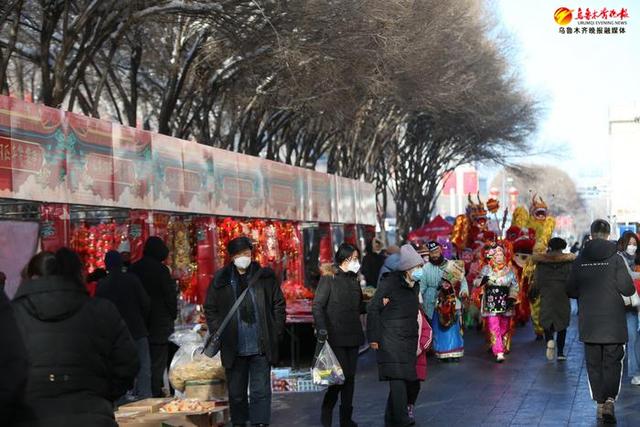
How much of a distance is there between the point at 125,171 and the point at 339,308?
14.9 feet

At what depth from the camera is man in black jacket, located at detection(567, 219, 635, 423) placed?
36.3 ft

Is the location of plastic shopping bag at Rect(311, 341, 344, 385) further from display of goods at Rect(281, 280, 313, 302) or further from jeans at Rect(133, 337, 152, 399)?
display of goods at Rect(281, 280, 313, 302)

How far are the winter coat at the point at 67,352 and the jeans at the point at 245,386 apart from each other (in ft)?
14.7

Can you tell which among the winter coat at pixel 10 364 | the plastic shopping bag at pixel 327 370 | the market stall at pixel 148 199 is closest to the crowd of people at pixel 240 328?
the winter coat at pixel 10 364

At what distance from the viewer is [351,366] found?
1110 cm

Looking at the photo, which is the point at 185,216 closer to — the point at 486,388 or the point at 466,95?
the point at 486,388

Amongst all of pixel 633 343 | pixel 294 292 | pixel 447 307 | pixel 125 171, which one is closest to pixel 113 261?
pixel 125 171

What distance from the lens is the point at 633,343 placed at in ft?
47.1

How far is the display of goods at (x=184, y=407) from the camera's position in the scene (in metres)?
9.08

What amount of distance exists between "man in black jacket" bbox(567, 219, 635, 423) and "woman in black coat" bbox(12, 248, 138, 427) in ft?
20.2

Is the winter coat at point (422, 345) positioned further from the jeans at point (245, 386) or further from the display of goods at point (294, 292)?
the display of goods at point (294, 292)

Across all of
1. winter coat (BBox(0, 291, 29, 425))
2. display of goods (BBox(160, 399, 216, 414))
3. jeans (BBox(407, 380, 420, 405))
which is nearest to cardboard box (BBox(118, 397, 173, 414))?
display of goods (BBox(160, 399, 216, 414))

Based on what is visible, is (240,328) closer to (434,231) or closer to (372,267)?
(372,267)

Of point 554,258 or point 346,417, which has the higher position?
point 554,258
